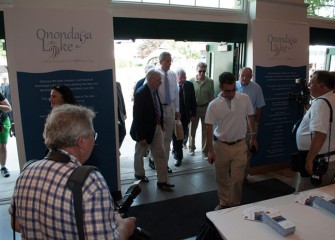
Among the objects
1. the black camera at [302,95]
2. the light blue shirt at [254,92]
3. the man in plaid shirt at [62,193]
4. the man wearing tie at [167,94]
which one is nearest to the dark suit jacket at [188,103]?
the man wearing tie at [167,94]

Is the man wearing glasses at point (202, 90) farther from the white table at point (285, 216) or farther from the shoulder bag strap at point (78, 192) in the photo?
the shoulder bag strap at point (78, 192)

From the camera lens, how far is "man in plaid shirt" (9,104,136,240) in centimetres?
95

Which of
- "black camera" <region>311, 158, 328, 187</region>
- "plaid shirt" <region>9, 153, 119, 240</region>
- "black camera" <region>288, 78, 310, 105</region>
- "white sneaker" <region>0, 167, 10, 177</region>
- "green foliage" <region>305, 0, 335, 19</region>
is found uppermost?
"green foliage" <region>305, 0, 335, 19</region>

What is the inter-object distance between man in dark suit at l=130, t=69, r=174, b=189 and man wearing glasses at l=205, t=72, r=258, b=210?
31.1 inches

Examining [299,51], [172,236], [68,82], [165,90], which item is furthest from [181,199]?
[299,51]

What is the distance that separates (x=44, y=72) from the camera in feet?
8.64

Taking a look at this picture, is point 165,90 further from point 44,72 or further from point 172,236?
point 172,236

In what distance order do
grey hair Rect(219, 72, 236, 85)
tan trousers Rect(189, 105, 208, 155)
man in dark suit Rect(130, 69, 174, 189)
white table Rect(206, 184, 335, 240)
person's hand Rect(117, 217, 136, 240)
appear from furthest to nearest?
tan trousers Rect(189, 105, 208, 155) → man in dark suit Rect(130, 69, 174, 189) → grey hair Rect(219, 72, 236, 85) → white table Rect(206, 184, 335, 240) → person's hand Rect(117, 217, 136, 240)

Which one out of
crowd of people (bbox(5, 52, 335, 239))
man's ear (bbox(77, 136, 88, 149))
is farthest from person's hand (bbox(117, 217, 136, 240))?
man's ear (bbox(77, 136, 88, 149))

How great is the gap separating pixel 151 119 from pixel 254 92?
1359 millimetres

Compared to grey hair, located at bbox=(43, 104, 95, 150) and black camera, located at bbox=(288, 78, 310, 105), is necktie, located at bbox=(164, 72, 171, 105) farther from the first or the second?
grey hair, located at bbox=(43, 104, 95, 150)

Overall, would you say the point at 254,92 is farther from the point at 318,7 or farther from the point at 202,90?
the point at 318,7

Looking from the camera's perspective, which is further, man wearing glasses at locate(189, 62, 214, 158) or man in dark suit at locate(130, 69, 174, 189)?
man wearing glasses at locate(189, 62, 214, 158)

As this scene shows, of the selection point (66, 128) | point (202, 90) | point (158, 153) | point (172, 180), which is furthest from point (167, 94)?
point (66, 128)
